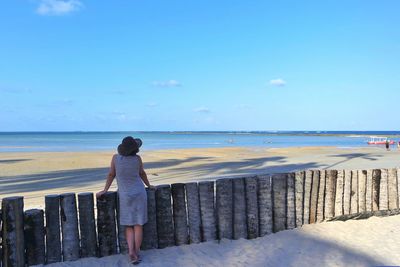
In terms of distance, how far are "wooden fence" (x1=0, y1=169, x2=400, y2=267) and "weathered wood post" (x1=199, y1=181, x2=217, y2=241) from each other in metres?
0.01

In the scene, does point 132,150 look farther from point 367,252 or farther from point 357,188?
point 357,188

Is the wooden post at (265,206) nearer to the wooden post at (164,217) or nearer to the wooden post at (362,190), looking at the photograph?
the wooden post at (164,217)

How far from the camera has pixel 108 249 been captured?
17.0 feet

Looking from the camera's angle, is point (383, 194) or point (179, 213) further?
point (383, 194)

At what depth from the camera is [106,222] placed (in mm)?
5160

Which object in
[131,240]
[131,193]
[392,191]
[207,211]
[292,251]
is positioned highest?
[131,193]

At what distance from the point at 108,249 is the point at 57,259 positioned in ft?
2.17

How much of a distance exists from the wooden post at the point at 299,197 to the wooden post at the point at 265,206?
1.82 ft

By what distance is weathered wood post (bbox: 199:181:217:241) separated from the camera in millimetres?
5629

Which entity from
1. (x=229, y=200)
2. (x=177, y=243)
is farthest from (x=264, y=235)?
(x=177, y=243)

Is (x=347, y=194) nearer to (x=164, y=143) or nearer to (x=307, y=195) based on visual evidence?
(x=307, y=195)

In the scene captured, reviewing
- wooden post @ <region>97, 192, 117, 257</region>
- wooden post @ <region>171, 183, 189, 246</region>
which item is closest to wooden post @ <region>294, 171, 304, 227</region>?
wooden post @ <region>171, 183, 189, 246</region>

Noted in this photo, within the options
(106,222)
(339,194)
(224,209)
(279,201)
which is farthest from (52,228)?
(339,194)

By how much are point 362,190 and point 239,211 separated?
8.90 ft
